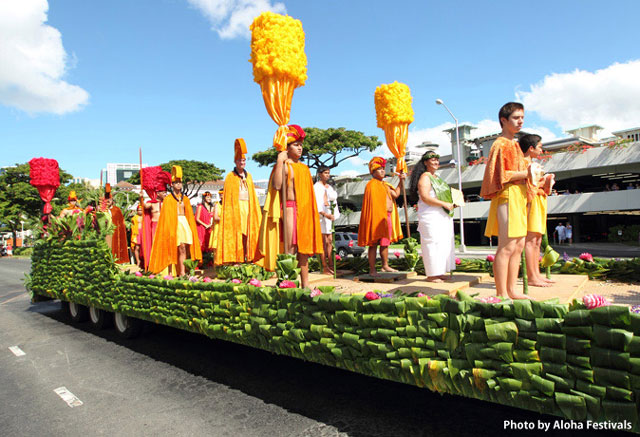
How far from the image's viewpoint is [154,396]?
3.85m

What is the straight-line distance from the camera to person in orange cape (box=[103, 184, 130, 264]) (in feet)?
23.1

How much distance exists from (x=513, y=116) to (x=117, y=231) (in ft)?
21.2

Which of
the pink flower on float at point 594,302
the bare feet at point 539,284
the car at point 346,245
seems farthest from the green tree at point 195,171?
the pink flower on float at point 594,302

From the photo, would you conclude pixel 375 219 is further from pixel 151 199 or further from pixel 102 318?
pixel 102 318

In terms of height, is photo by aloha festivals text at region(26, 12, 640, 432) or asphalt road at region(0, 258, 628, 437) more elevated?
photo by aloha festivals text at region(26, 12, 640, 432)

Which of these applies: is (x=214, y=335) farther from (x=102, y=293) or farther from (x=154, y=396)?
(x=102, y=293)

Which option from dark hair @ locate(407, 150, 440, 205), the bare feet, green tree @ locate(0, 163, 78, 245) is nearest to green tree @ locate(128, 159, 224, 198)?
green tree @ locate(0, 163, 78, 245)

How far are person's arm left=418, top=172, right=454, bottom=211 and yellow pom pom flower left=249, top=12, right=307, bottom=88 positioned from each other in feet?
5.55

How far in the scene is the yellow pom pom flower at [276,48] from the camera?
154 inches

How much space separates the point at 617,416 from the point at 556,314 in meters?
0.48

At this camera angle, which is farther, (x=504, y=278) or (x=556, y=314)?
(x=504, y=278)

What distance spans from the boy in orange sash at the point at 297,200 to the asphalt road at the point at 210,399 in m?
1.33

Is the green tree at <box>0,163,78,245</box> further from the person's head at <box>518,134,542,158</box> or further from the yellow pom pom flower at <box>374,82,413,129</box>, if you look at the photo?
the person's head at <box>518,134,542,158</box>

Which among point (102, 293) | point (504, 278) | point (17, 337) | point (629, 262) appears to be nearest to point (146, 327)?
point (102, 293)
